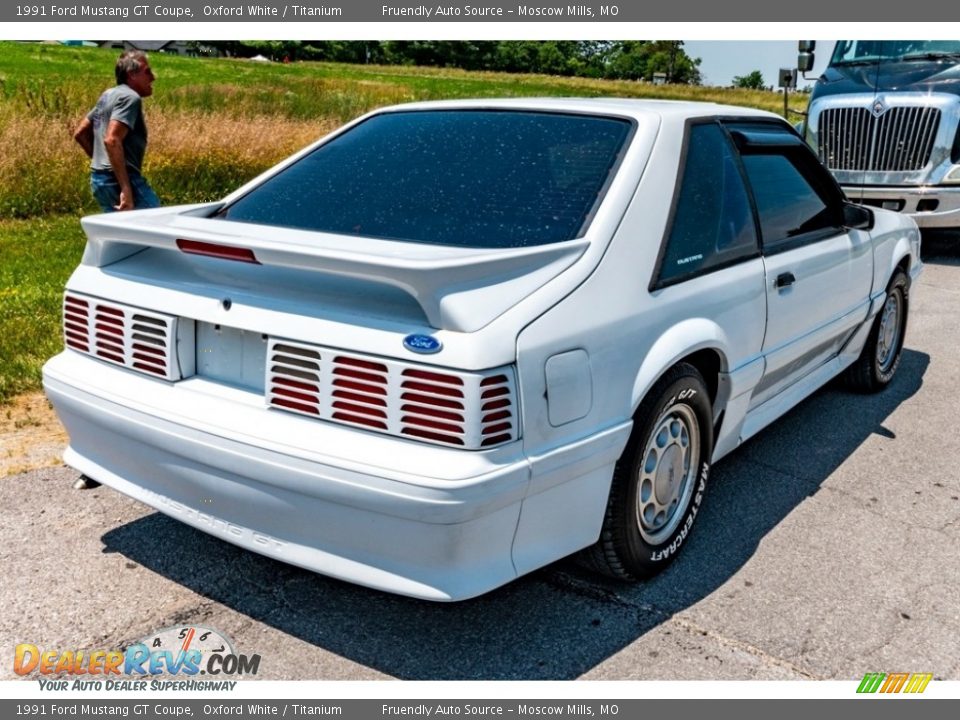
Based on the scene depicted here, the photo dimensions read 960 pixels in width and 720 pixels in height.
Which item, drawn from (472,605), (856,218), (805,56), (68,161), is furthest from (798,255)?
(68,161)

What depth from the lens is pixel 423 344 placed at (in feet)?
8.29

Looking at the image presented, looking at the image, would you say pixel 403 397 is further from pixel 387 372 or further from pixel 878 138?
pixel 878 138

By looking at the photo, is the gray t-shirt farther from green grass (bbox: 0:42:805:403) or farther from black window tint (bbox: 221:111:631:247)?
black window tint (bbox: 221:111:631:247)

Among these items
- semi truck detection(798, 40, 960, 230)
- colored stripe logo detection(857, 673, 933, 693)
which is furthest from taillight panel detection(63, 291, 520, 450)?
semi truck detection(798, 40, 960, 230)

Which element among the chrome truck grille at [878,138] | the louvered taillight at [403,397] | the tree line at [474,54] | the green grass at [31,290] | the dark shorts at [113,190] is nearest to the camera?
the louvered taillight at [403,397]

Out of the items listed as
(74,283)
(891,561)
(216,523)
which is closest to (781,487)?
(891,561)

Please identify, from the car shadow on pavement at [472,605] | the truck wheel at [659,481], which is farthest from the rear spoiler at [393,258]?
the car shadow on pavement at [472,605]

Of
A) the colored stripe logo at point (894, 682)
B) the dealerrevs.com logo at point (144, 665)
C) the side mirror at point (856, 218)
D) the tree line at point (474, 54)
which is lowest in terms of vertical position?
the dealerrevs.com logo at point (144, 665)

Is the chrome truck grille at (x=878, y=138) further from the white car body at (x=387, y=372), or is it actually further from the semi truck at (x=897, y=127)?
the white car body at (x=387, y=372)

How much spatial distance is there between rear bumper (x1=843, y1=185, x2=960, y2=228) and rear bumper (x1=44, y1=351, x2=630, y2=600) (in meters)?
8.43

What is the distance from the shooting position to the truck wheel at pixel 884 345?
5422 mm

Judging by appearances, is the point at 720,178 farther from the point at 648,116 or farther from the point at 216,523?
the point at 216,523

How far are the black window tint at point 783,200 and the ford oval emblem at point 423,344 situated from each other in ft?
6.26

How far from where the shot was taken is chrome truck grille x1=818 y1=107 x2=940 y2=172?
9.96m
